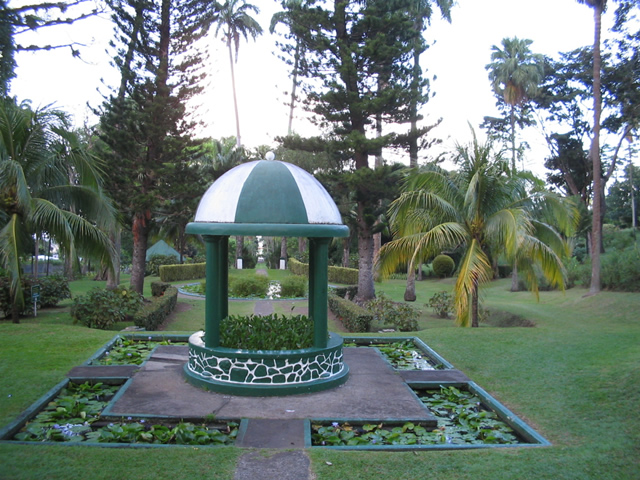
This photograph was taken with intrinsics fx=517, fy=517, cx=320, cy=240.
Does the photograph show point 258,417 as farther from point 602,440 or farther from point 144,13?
point 144,13

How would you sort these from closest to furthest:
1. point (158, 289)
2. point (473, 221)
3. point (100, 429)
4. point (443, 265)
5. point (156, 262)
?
point (100, 429), point (473, 221), point (158, 289), point (443, 265), point (156, 262)

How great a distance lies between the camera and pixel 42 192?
1132 centimetres

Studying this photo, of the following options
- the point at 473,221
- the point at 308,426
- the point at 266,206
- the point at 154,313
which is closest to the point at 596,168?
the point at 473,221

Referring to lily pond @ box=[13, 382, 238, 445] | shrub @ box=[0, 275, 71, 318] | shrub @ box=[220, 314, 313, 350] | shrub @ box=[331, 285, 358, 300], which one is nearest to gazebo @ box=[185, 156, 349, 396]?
shrub @ box=[220, 314, 313, 350]

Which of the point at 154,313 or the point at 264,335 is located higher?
the point at 264,335

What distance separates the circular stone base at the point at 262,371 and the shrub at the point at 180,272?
20132 mm

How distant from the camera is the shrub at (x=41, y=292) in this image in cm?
1226

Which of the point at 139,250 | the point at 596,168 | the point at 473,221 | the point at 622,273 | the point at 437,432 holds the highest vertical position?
the point at 596,168

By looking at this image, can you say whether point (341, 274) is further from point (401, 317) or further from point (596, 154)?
point (401, 317)

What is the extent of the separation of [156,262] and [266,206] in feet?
86.8

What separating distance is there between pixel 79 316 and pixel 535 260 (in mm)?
10142

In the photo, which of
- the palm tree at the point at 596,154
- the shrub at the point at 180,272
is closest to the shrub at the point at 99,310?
the shrub at the point at 180,272

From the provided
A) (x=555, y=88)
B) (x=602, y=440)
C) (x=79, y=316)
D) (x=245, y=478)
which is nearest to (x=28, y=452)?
(x=245, y=478)

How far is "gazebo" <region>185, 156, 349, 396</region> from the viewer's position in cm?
645
